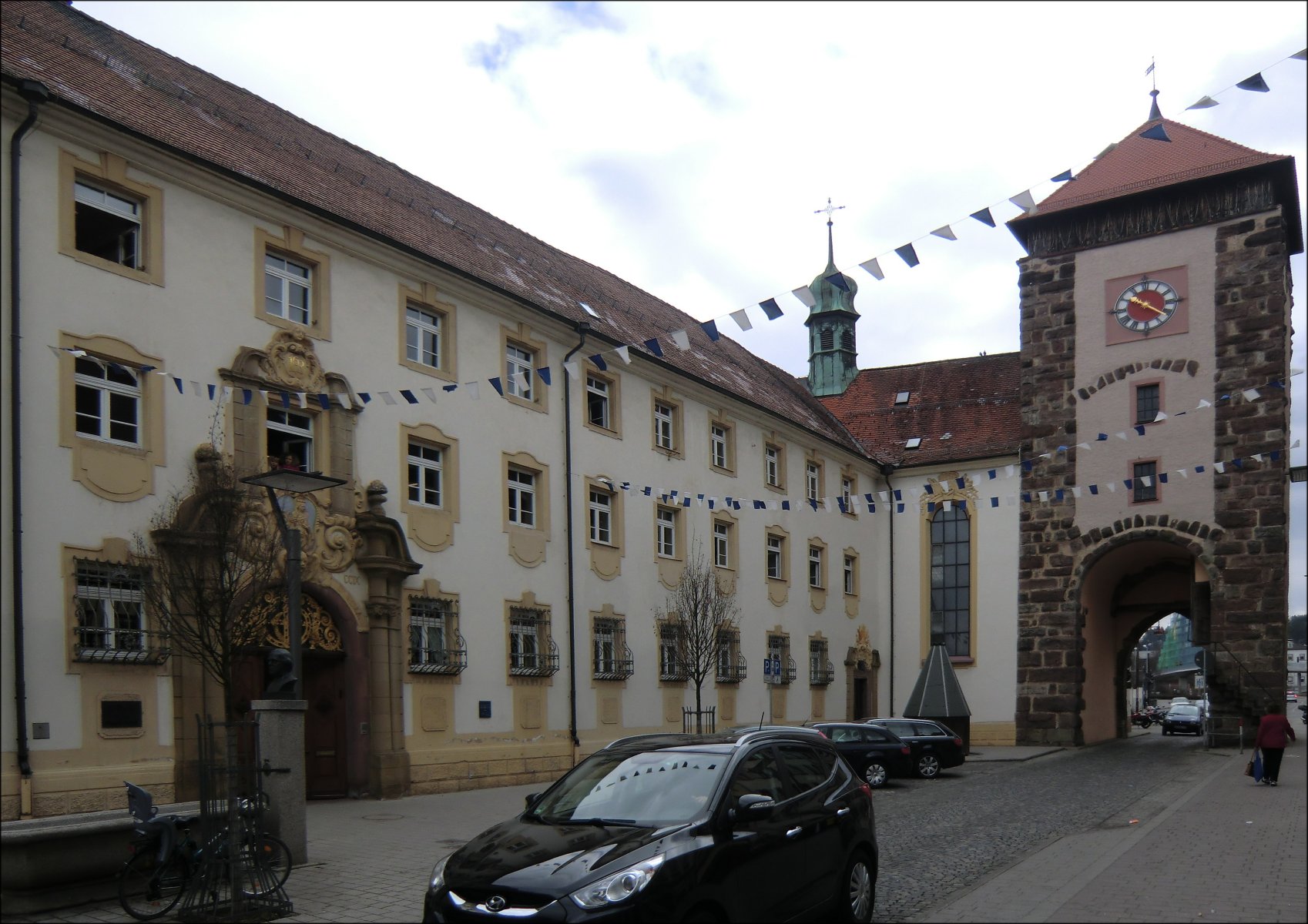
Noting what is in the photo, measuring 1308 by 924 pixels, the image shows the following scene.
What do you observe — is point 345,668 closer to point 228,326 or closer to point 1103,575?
point 228,326

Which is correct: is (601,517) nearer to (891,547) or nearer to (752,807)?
(891,547)

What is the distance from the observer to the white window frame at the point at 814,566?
35.8m

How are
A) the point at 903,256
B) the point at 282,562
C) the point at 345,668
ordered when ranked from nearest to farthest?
the point at 903,256 → the point at 282,562 → the point at 345,668

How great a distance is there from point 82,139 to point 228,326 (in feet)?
10.2

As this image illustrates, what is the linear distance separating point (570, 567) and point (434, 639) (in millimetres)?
4170

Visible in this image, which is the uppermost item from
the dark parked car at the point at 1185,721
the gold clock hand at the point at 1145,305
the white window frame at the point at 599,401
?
the gold clock hand at the point at 1145,305

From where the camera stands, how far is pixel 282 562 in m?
17.7

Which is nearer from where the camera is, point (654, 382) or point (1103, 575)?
point (654, 382)

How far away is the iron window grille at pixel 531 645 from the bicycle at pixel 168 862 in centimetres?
1313

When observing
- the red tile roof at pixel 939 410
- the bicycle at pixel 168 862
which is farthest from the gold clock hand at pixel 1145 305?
the bicycle at pixel 168 862

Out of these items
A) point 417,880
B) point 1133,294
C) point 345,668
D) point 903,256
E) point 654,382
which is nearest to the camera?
point 417,880

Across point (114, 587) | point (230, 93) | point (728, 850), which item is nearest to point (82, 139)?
point (114, 587)

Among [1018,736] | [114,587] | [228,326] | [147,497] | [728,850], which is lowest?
[1018,736]

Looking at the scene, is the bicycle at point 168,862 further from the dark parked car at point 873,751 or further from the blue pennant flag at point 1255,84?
the dark parked car at point 873,751
